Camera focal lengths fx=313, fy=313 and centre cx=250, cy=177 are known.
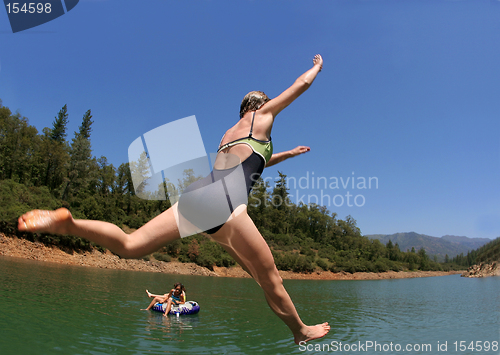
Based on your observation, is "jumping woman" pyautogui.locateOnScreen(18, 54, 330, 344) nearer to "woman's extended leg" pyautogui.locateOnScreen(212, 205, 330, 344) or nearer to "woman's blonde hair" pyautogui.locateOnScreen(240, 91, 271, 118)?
"woman's extended leg" pyautogui.locateOnScreen(212, 205, 330, 344)

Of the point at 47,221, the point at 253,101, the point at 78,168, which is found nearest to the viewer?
the point at 47,221

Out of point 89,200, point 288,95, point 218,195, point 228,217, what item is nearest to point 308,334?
point 228,217

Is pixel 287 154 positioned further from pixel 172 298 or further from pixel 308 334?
pixel 172 298

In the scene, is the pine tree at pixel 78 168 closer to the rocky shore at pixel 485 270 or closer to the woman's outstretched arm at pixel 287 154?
the woman's outstretched arm at pixel 287 154

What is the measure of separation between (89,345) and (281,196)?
77.8 m

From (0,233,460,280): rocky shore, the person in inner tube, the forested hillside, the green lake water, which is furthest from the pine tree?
the person in inner tube

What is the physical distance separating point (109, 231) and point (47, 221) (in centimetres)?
34

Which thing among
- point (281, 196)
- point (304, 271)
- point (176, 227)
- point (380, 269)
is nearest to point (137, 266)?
point (304, 271)

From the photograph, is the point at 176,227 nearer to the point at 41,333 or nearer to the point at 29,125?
the point at 41,333

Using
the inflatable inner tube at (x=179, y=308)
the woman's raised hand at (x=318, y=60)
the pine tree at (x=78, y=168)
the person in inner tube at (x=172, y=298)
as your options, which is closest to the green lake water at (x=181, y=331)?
the inflatable inner tube at (x=179, y=308)

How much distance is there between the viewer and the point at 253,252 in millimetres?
1846

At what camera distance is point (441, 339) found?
8.52 meters

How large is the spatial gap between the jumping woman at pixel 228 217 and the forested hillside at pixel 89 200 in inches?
1091

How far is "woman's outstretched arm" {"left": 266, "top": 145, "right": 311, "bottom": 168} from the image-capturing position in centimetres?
250
